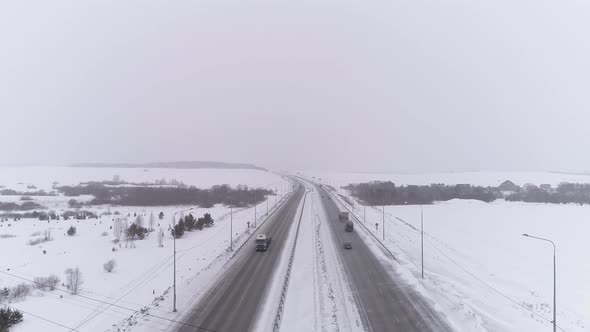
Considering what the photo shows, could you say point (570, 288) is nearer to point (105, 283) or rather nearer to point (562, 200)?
point (105, 283)

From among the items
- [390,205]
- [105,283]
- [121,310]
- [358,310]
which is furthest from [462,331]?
[390,205]

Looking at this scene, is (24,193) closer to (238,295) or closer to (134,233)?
(134,233)

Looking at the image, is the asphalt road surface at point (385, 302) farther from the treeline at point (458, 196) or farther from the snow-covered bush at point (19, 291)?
the treeline at point (458, 196)

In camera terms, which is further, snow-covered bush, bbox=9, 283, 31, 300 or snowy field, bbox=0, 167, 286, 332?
snow-covered bush, bbox=9, 283, 31, 300

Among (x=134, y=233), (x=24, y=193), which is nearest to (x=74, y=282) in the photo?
(x=134, y=233)

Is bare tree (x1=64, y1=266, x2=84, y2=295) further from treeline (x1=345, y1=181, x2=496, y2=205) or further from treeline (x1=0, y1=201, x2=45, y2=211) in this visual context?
treeline (x1=345, y1=181, x2=496, y2=205)

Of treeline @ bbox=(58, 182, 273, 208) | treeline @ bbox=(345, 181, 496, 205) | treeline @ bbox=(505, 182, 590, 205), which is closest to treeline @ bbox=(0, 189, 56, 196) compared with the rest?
treeline @ bbox=(58, 182, 273, 208)
